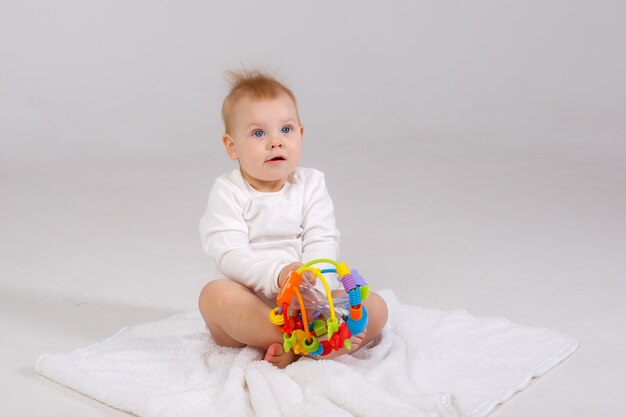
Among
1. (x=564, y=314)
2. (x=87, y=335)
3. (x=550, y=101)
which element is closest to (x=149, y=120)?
(x=550, y=101)

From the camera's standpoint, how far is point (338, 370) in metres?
2.16

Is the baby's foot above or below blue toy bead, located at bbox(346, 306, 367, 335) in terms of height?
below

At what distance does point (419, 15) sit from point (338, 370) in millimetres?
3435

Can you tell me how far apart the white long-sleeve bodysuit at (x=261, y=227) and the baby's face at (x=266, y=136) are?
0.07 metres

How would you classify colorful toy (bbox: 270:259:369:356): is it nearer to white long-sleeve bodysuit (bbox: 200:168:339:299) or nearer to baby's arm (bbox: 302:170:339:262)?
white long-sleeve bodysuit (bbox: 200:168:339:299)

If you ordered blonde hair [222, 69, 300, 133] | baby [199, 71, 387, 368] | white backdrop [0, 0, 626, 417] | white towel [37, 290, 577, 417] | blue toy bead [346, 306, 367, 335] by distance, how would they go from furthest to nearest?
white backdrop [0, 0, 626, 417] < blonde hair [222, 69, 300, 133] < baby [199, 71, 387, 368] < blue toy bead [346, 306, 367, 335] < white towel [37, 290, 577, 417]

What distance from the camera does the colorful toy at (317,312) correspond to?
2139mm

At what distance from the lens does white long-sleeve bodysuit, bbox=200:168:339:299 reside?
2.38 meters

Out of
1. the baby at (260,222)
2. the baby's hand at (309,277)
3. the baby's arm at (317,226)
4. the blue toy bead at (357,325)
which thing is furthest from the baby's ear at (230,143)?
the blue toy bead at (357,325)

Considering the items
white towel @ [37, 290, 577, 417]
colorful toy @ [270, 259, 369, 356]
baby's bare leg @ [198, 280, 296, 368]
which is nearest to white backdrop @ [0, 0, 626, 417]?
white towel @ [37, 290, 577, 417]

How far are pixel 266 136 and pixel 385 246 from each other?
1.02m

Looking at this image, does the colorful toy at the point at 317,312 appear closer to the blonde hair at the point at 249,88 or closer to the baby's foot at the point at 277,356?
the baby's foot at the point at 277,356

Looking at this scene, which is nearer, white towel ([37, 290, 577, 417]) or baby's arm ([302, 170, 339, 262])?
white towel ([37, 290, 577, 417])

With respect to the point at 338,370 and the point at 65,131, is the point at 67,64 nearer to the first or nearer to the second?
the point at 65,131
